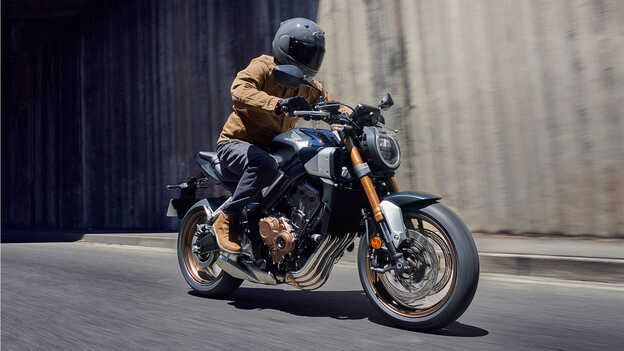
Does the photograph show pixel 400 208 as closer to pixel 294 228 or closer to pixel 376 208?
pixel 376 208

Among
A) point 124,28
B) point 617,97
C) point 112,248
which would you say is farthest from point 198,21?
point 617,97

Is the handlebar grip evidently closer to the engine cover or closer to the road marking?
the engine cover

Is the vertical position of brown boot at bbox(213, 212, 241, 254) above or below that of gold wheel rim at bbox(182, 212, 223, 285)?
above

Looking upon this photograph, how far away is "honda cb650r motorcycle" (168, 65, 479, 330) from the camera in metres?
2.88

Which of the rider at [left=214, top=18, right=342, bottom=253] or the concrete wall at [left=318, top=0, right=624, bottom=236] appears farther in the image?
the concrete wall at [left=318, top=0, right=624, bottom=236]

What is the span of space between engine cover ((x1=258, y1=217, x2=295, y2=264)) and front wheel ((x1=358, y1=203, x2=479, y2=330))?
0.55 meters

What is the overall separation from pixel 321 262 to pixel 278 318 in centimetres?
46

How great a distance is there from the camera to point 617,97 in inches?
222

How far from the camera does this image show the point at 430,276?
2.90 meters

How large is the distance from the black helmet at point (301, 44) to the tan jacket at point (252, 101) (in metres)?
0.21

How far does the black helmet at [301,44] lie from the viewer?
11.9ft

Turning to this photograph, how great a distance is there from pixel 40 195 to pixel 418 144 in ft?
37.3

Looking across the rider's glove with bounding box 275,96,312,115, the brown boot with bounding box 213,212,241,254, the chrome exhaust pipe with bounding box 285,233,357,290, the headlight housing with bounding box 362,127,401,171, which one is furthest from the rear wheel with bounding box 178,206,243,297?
the headlight housing with bounding box 362,127,401,171

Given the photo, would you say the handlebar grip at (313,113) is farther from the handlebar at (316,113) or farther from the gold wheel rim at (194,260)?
the gold wheel rim at (194,260)
